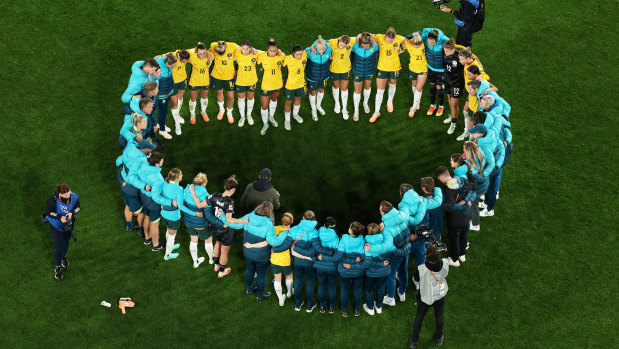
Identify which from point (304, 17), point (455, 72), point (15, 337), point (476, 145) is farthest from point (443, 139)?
point (15, 337)

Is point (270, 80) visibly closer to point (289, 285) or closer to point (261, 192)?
point (261, 192)

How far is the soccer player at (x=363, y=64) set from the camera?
14.8 m

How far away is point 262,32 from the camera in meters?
17.6

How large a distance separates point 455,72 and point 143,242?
6.87 meters

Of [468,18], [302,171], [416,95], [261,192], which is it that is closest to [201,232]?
[261,192]

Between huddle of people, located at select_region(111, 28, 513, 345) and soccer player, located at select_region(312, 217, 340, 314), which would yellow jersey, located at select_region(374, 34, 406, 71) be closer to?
huddle of people, located at select_region(111, 28, 513, 345)

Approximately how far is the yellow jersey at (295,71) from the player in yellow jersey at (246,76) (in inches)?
25.6

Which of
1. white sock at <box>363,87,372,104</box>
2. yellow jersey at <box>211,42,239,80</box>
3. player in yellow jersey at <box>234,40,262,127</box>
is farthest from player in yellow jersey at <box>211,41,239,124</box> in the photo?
white sock at <box>363,87,372,104</box>

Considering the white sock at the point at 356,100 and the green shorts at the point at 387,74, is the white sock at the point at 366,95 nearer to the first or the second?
the white sock at the point at 356,100

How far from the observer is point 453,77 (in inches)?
591

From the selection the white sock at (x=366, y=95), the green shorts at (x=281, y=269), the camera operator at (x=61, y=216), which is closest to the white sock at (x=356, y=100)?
the white sock at (x=366, y=95)

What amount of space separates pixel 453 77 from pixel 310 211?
5.11m

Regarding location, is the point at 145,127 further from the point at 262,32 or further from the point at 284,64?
the point at 262,32

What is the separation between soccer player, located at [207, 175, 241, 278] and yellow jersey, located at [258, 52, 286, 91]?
9.83ft
